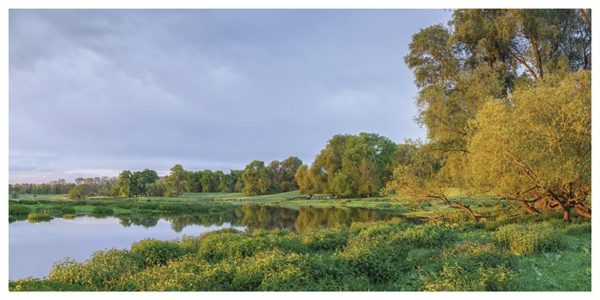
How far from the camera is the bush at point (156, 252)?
35.2ft

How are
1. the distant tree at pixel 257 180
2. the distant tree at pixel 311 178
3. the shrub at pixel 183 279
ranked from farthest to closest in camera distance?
the distant tree at pixel 311 178
the distant tree at pixel 257 180
the shrub at pixel 183 279

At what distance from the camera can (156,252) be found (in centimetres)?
1100

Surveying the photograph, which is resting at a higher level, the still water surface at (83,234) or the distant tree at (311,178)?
the distant tree at (311,178)

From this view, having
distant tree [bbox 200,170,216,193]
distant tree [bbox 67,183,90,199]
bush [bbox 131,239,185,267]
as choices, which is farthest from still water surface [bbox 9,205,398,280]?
distant tree [bbox 200,170,216,193]

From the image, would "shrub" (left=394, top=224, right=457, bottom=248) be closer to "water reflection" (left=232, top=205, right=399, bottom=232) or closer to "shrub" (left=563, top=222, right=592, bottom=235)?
"shrub" (left=563, top=222, right=592, bottom=235)

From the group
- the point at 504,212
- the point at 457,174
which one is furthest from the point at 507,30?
the point at 504,212

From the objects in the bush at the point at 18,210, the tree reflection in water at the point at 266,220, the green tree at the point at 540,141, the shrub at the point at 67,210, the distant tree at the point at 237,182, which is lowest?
the tree reflection in water at the point at 266,220

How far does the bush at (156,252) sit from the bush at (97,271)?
67 centimetres

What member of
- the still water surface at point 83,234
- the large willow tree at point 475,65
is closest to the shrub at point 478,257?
the still water surface at point 83,234

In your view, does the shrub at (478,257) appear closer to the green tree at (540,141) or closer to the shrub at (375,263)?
the shrub at (375,263)

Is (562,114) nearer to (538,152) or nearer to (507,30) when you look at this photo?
(538,152)

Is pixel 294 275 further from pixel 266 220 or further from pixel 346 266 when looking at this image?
pixel 266 220

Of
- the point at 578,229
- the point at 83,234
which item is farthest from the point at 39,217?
the point at 578,229
